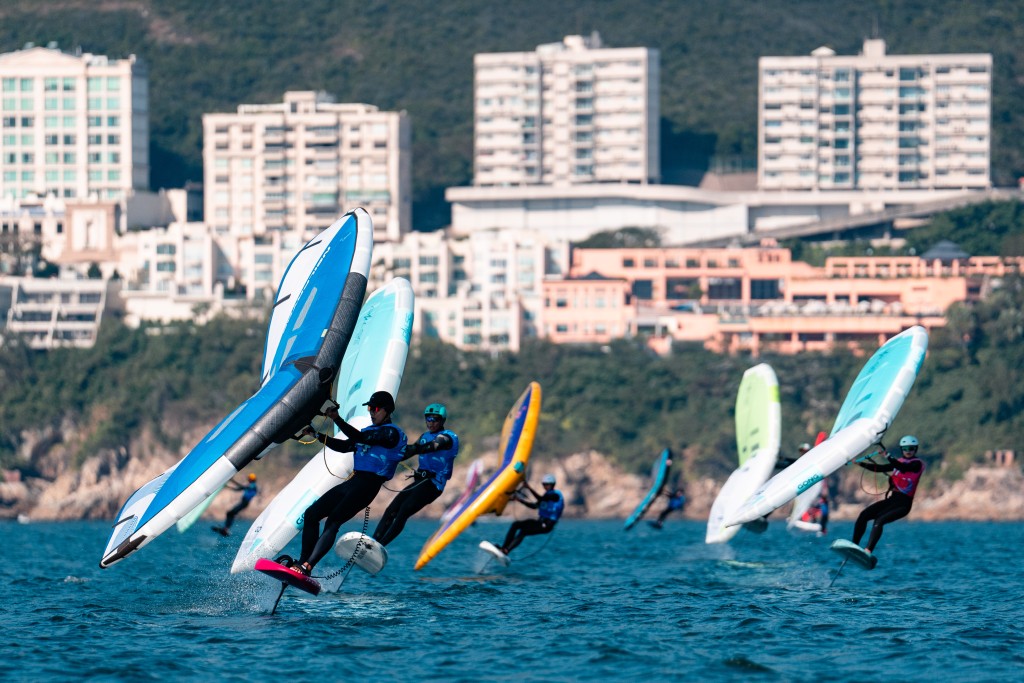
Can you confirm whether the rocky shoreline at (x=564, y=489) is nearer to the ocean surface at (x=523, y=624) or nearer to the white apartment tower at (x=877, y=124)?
the white apartment tower at (x=877, y=124)

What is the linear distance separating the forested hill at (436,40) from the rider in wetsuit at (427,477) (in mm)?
138695

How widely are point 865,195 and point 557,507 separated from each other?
364ft

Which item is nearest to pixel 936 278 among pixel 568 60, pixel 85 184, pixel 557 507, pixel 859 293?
pixel 859 293

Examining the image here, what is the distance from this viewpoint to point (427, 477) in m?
27.5

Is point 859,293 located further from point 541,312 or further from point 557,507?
point 557,507

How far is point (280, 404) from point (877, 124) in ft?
429

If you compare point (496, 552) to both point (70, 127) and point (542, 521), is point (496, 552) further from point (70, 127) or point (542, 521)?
point (70, 127)

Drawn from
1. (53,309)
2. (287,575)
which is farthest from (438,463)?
(53,309)

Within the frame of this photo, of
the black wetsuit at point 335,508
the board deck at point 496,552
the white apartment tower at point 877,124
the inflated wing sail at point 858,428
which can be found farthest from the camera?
the white apartment tower at point 877,124

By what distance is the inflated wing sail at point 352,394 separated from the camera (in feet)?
98.0

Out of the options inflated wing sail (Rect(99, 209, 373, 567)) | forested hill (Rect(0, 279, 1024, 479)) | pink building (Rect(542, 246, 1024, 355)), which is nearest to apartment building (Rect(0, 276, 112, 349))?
forested hill (Rect(0, 279, 1024, 479))

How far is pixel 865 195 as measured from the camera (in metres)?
147

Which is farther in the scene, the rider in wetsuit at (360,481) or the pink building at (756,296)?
the pink building at (756,296)

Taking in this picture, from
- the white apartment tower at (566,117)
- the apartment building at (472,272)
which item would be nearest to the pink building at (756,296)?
the apartment building at (472,272)
